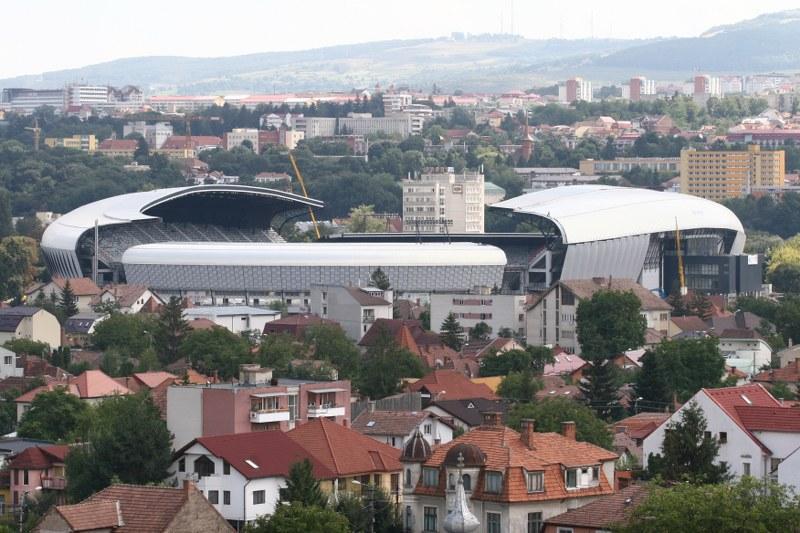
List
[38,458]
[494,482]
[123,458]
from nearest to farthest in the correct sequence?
[494,482] < [123,458] < [38,458]

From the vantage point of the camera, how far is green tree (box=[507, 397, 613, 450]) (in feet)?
138

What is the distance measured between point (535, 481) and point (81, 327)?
186 feet

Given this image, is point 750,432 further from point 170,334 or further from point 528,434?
point 170,334

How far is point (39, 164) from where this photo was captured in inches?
7657

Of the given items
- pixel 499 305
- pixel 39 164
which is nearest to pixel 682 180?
pixel 39 164

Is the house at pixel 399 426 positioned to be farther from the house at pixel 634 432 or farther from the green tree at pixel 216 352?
the green tree at pixel 216 352

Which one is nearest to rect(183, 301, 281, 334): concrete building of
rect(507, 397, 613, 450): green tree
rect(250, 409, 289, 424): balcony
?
rect(250, 409, 289, 424): balcony

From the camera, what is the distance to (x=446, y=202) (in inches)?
6161

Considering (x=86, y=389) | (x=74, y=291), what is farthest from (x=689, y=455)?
(x=74, y=291)

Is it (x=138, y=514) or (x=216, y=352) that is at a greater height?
(x=138, y=514)

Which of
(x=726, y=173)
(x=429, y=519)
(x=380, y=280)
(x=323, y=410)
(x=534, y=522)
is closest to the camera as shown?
(x=534, y=522)

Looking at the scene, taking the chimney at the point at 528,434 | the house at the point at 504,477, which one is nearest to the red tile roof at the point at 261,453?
the house at the point at 504,477

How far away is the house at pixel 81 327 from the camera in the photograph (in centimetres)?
8247

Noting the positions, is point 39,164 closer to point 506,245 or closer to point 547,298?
point 506,245
